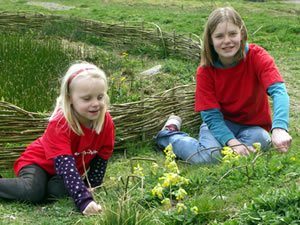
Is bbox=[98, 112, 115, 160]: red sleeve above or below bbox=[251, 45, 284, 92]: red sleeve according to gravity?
below

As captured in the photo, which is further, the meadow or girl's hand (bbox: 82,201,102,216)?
girl's hand (bbox: 82,201,102,216)

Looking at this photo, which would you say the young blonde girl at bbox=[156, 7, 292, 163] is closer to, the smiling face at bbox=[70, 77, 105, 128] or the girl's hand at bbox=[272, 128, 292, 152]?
Result: the girl's hand at bbox=[272, 128, 292, 152]

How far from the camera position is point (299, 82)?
631 centimetres

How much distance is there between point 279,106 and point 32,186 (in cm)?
211

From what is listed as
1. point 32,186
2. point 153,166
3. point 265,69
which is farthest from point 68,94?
point 265,69

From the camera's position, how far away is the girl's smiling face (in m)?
3.75

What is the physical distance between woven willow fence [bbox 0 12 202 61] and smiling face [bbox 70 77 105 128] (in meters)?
3.88

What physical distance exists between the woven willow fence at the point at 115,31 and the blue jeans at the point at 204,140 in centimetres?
261

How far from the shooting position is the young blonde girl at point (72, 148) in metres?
2.92

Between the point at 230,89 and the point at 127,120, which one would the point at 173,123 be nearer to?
the point at 127,120

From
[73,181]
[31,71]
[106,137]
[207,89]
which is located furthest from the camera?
[31,71]

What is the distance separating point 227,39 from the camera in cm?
375

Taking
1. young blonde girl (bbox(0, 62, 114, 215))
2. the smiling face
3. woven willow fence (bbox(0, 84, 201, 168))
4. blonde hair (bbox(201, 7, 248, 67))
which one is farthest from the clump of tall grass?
blonde hair (bbox(201, 7, 248, 67))

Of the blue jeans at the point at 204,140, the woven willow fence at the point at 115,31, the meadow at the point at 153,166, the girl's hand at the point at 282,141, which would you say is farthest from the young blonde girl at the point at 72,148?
the woven willow fence at the point at 115,31
